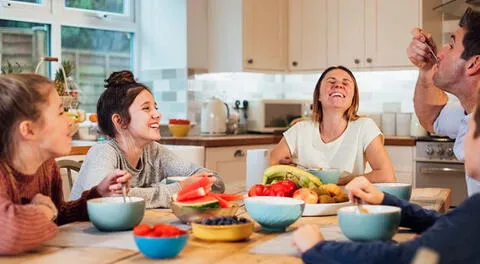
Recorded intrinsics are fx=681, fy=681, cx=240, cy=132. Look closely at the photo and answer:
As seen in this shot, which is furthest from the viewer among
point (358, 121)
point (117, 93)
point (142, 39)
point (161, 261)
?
point (142, 39)

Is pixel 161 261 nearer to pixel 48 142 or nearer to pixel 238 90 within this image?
pixel 48 142

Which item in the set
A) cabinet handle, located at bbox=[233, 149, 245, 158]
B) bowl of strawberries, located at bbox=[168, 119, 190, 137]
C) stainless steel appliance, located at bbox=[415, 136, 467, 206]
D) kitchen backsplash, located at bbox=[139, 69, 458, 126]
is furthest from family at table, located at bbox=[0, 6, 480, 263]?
kitchen backsplash, located at bbox=[139, 69, 458, 126]

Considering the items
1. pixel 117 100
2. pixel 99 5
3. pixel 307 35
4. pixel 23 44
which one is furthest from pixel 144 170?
pixel 307 35

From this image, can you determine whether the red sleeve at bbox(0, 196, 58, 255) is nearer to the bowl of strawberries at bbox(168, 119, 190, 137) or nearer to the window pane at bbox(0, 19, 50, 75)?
the window pane at bbox(0, 19, 50, 75)

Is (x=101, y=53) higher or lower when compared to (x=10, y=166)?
higher

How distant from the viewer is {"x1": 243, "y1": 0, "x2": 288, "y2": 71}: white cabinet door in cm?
553

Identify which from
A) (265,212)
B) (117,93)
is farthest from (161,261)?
(117,93)

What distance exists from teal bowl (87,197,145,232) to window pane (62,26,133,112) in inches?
132

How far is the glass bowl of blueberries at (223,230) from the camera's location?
1.68 metres

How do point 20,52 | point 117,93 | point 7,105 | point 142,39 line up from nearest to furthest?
point 7,105 → point 117,93 → point 20,52 → point 142,39

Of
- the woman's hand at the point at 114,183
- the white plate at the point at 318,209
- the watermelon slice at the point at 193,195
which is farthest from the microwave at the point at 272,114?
the watermelon slice at the point at 193,195

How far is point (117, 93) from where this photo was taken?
268 cm

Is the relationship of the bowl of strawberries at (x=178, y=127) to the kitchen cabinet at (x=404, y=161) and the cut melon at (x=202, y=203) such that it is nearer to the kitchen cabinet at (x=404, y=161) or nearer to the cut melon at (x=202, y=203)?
the kitchen cabinet at (x=404, y=161)

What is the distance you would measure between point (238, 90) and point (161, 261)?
14.9ft
